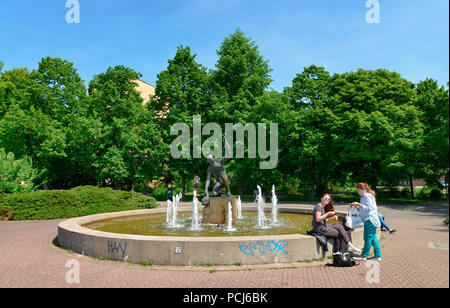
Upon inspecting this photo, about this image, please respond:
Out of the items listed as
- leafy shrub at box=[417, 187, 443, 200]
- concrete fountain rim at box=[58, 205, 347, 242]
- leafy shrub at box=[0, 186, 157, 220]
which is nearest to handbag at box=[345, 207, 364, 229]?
concrete fountain rim at box=[58, 205, 347, 242]

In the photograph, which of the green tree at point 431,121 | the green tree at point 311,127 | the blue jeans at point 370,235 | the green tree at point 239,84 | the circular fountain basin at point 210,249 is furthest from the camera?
the green tree at point 311,127

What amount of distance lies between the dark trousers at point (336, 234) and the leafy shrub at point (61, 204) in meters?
14.8

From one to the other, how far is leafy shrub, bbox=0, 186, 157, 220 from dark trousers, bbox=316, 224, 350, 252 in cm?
1483

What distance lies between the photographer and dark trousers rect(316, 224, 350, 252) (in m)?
7.57

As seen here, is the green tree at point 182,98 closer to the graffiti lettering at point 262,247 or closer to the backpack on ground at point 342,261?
the graffiti lettering at point 262,247

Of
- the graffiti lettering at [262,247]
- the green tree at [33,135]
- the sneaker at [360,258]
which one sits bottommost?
the sneaker at [360,258]

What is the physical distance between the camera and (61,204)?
18469 millimetres

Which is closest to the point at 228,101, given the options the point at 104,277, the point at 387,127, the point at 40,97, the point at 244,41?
the point at 244,41

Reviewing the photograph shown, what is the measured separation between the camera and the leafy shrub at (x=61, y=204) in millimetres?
17828

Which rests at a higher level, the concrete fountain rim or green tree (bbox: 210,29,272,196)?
green tree (bbox: 210,29,272,196)

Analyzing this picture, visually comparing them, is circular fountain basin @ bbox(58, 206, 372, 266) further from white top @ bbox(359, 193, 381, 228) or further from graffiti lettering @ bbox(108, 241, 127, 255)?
white top @ bbox(359, 193, 381, 228)

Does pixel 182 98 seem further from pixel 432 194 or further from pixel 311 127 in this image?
pixel 432 194

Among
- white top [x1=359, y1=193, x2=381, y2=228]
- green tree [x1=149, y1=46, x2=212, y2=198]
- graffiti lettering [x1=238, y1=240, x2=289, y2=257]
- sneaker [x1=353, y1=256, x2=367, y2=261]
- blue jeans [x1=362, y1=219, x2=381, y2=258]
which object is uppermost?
green tree [x1=149, y1=46, x2=212, y2=198]

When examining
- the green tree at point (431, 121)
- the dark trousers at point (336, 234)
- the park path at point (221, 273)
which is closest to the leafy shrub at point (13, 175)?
the park path at point (221, 273)
